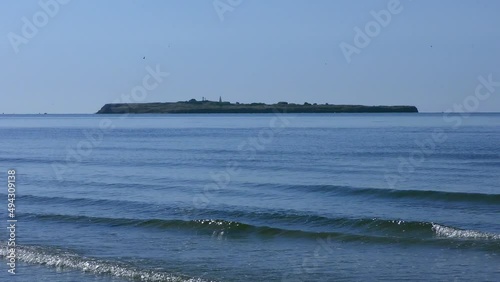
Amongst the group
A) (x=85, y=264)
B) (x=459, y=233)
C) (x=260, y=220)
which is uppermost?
(x=459, y=233)

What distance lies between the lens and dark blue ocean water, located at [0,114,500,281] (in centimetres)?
1669

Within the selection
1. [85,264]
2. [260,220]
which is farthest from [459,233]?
[85,264]

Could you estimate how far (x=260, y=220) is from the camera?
23.3m

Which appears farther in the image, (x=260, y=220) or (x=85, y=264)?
(x=260, y=220)

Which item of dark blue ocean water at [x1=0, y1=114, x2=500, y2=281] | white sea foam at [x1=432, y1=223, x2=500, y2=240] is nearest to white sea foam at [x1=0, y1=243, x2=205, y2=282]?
dark blue ocean water at [x1=0, y1=114, x2=500, y2=281]

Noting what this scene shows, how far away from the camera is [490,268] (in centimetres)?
1642

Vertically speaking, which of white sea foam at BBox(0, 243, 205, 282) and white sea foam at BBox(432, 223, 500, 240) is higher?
white sea foam at BBox(432, 223, 500, 240)

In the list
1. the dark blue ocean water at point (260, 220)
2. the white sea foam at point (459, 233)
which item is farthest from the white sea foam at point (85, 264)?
the white sea foam at point (459, 233)

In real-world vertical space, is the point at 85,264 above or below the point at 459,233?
below

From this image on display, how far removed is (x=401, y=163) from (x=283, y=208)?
17296 mm

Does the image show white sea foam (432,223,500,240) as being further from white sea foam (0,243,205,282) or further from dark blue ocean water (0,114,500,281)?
white sea foam (0,243,205,282)

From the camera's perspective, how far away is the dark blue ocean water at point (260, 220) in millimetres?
16688

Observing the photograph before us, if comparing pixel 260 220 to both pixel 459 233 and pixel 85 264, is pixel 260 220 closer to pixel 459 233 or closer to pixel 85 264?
pixel 459 233

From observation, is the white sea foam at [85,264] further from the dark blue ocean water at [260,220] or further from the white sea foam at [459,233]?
the white sea foam at [459,233]
